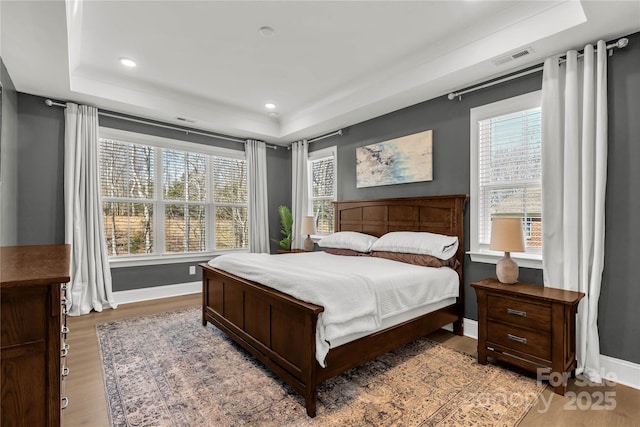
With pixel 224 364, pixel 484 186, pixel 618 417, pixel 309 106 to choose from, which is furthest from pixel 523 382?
pixel 309 106

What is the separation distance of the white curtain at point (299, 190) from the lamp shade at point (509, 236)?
130 inches

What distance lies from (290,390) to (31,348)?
1502mm

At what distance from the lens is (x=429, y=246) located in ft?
10.0

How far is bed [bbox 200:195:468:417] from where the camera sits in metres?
1.92

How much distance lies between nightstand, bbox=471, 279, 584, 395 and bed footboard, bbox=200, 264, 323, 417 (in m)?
1.52

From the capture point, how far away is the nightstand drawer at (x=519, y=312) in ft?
7.25

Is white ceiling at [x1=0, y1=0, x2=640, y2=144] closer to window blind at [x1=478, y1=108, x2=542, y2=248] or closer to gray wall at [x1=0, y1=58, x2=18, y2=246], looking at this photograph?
gray wall at [x1=0, y1=58, x2=18, y2=246]

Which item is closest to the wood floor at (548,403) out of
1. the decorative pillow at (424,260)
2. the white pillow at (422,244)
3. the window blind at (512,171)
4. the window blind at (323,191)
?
the decorative pillow at (424,260)

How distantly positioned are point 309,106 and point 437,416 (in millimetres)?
3927

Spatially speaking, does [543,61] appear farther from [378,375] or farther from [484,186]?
[378,375]

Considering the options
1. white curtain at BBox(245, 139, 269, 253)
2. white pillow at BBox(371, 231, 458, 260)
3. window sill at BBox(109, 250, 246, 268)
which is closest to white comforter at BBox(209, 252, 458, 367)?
white pillow at BBox(371, 231, 458, 260)

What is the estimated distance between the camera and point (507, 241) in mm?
2488

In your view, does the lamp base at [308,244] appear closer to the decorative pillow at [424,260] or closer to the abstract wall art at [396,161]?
the abstract wall art at [396,161]

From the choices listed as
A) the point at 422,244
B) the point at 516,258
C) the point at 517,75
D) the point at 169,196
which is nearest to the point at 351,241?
the point at 422,244
